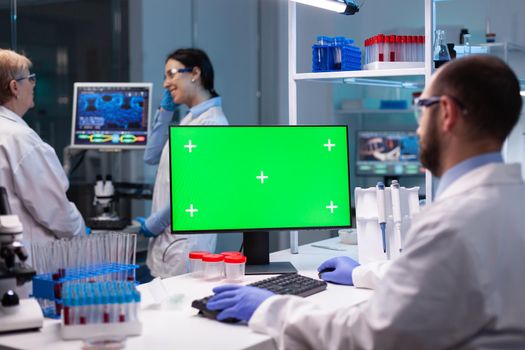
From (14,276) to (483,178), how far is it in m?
1.09

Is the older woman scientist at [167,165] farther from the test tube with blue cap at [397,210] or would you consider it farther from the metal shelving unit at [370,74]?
the test tube with blue cap at [397,210]

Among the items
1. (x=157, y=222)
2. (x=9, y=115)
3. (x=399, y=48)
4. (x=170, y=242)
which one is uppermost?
(x=399, y=48)

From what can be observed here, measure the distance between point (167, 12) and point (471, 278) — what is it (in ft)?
15.1

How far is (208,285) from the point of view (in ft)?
7.77

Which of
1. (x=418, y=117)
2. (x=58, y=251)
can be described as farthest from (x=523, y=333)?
(x=58, y=251)

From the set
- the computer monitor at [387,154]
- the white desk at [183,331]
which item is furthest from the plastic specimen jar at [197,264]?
the computer monitor at [387,154]

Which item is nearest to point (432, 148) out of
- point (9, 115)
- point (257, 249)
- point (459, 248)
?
point (459, 248)

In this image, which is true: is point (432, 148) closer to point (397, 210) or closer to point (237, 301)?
point (237, 301)

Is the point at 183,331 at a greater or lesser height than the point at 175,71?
lesser

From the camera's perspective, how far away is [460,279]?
4.83ft

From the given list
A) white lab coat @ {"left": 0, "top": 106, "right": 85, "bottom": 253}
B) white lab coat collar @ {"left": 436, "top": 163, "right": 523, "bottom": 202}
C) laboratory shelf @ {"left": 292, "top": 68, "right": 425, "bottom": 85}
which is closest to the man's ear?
white lab coat collar @ {"left": 436, "top": 163, "right": 523, "bottom": 202}

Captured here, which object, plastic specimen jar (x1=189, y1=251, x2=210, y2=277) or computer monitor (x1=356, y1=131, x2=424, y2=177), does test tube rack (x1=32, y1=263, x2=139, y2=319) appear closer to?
plastic specimen jar (x1=189, y1=251, x2=210, y2=277)

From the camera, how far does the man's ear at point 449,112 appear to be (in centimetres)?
159

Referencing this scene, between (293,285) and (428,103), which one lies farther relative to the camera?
(293,285)
